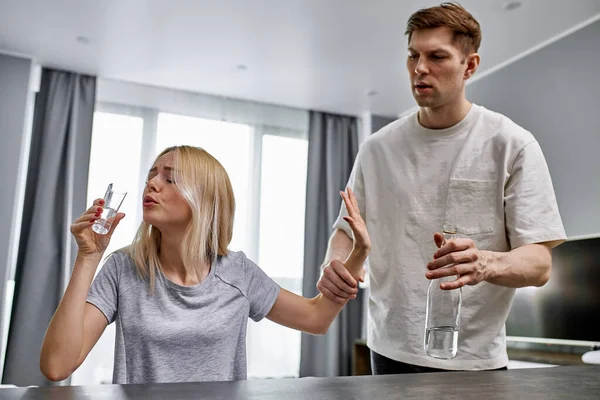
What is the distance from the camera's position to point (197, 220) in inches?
56.6

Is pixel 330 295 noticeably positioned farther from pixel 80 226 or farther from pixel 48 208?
pixel 48 208

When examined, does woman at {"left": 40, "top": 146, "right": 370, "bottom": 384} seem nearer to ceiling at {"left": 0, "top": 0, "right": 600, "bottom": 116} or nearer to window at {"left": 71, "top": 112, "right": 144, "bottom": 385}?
ceiling at {"left": 0, "top": 0, "right": 600, "bottom": 116}

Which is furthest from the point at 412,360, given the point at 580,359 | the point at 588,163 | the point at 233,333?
the point at 588,163

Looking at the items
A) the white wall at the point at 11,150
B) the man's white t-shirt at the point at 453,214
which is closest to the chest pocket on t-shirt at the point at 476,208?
the man's white t-shirt at the point at 453,214

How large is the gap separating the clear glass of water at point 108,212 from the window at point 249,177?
12.4ft

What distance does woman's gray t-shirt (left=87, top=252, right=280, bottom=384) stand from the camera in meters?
1.28

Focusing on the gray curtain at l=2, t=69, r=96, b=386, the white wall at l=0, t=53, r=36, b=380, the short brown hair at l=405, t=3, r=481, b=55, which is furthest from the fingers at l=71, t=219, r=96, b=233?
the gray curtain at l=2, t=69, r=96, b=386

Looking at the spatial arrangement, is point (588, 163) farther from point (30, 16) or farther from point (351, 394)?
point (30, 16)

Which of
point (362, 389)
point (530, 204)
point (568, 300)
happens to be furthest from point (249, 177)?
point (362, 389)

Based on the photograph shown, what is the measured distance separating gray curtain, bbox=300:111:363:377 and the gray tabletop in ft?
14.5

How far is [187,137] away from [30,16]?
1.77 meters

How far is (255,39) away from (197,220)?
9.24ft

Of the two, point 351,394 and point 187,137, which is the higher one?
point 187,137

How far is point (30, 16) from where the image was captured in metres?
3.71
